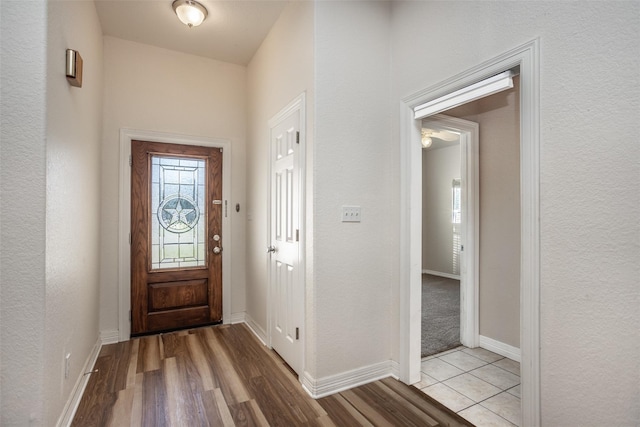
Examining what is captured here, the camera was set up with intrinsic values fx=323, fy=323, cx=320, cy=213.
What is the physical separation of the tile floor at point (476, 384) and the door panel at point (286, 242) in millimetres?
1015

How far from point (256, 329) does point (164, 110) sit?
2.46 m

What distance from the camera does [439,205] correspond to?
6789 millimetres

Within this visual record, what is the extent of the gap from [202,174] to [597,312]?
11.1 ft

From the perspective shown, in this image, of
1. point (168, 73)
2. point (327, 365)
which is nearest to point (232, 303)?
point (327, 365)

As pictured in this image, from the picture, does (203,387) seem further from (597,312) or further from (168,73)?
(168,73)

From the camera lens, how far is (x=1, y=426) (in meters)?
1.41

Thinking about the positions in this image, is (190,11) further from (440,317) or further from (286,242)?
(440,317)

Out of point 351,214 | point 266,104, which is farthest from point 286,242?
point 266,104

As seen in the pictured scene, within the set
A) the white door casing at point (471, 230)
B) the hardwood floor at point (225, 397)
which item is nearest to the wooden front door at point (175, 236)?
the hardwood floor at point (225, 397)

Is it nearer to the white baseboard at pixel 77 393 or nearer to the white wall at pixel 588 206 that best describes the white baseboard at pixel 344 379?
the white wall at pixel 588 206

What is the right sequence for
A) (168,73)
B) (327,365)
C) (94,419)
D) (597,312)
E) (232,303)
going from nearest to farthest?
(597,312) → (94,419) → (327,365) → (168,73) → (232,303)

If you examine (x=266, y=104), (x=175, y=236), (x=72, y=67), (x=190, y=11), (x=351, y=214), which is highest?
(x=190, y=11)

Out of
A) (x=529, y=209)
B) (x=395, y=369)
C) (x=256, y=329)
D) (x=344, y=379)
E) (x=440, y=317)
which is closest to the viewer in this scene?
(x=529, y=209)

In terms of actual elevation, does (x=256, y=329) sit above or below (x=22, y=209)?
below
